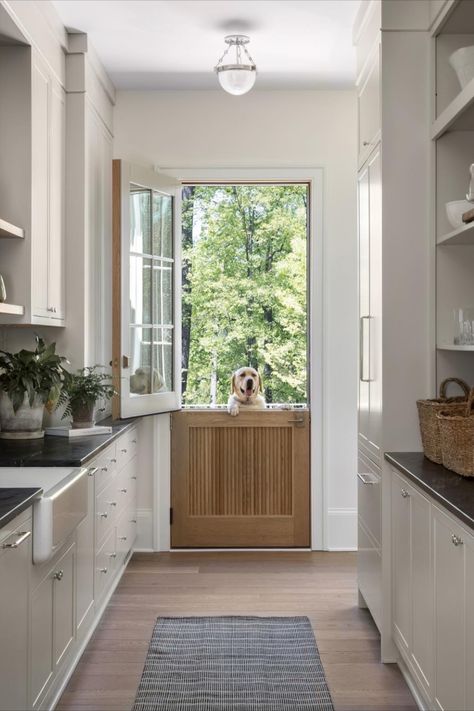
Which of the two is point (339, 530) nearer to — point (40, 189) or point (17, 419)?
point (17, 419)

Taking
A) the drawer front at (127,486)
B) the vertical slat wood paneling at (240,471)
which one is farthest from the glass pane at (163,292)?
the drawer front at (127,486)

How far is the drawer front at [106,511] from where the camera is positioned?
3266 mm

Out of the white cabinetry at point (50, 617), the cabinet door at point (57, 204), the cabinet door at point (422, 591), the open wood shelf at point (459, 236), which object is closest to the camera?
the white cabinetry at point (50, 617)

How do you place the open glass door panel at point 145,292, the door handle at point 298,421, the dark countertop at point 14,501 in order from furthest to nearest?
the door handle at point 298,421 → the open glass door panel at point 145,292 → the dark countertop at point 14,501

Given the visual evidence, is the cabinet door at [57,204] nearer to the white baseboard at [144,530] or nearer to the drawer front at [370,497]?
the white baseboard at [144,530]

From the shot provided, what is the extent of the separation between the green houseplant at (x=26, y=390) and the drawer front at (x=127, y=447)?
0.47 meters

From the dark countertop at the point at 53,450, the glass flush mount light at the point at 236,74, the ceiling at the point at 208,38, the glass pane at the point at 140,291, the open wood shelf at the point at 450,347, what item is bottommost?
the dark countertop at the point at 53,450

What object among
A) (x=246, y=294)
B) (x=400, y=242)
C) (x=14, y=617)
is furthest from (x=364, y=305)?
(x=246, y=294)

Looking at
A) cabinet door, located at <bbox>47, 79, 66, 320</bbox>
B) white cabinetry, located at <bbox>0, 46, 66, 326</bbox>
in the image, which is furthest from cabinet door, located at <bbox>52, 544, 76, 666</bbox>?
cabinet door, located at <bbox>47, 79, 66, 320</bbox>

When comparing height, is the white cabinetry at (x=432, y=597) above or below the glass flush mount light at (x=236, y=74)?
below

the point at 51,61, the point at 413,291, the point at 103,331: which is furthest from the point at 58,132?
the point at 413,291

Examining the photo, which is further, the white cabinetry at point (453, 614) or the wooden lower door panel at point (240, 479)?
the wooden lower door panel at point (240, 479)

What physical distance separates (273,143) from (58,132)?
1.48 meters

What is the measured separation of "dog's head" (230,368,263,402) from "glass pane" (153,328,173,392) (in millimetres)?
487
